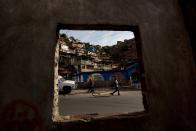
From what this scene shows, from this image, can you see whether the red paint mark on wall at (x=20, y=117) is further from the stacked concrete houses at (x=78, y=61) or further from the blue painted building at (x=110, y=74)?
the stacked concrete houses at (x=78, y=61)

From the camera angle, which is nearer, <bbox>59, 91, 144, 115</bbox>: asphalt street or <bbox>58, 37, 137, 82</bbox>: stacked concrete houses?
<bbox>59, 91, 144, 115</bbox>: asphalt street

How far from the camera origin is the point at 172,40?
4.05m

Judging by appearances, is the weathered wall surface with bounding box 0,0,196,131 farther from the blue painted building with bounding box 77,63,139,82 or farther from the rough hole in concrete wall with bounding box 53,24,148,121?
the blue painted building with bounding box 77,63,139,82

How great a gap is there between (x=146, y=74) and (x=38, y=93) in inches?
67.2

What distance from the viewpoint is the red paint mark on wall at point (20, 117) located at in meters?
3.17

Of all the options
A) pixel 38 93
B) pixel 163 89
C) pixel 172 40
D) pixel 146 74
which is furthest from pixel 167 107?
pixel 38 93

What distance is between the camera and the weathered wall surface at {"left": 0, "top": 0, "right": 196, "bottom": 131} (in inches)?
128

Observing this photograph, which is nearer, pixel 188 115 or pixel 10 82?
pixel 10 82

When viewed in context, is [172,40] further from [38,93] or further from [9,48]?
[9,48]

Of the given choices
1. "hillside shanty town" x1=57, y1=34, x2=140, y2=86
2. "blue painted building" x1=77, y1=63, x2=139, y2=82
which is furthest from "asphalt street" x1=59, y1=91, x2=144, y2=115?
"blue painted building" x1=77, y1=63, x2=139, y2=82

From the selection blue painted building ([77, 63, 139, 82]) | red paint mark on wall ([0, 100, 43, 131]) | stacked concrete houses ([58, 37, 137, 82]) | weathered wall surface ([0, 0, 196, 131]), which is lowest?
A: red paint mark on wall ([0, 100, 43, 131])

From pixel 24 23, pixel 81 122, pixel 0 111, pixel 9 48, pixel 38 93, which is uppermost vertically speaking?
pixel 24 23

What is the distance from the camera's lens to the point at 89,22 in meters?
3.69

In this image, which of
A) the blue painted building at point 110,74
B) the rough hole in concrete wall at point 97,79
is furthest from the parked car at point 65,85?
the blue painted building at point 110,74
